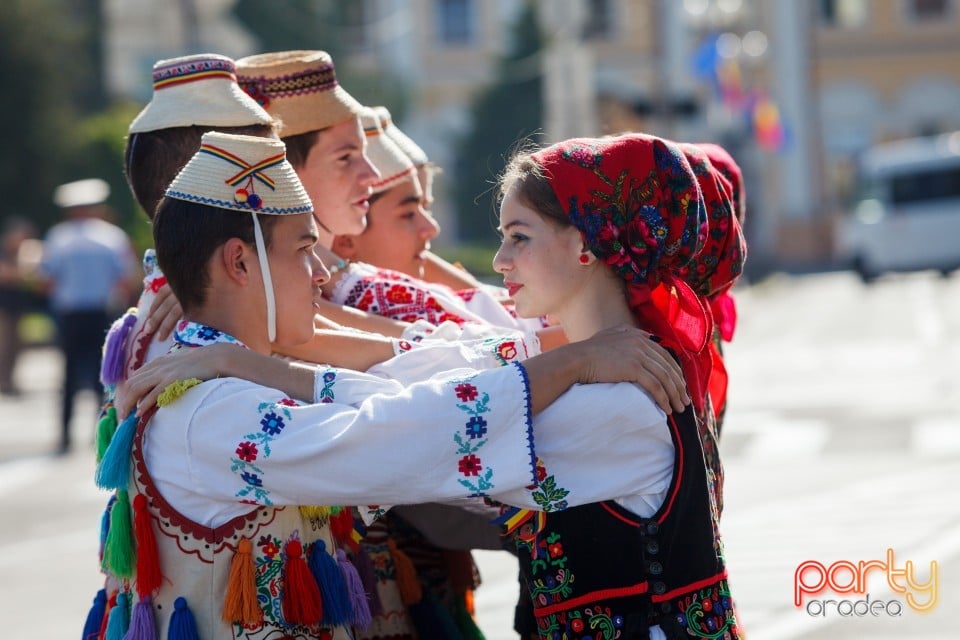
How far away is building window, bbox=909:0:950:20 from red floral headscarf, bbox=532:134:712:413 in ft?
141

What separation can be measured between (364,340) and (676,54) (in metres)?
33.7

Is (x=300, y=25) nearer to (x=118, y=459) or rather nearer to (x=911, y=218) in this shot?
(x=911, y=218)

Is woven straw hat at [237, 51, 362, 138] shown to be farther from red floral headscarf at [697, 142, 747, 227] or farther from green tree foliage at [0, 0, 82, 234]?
green tree foliage at [0, 0, 82, 234]

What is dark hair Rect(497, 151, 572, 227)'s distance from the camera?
2746 millimetres

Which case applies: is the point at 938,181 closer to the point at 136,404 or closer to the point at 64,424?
the point at 64,424

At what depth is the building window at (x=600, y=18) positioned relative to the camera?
4225 centimetres

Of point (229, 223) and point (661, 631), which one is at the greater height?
point (229, 223)

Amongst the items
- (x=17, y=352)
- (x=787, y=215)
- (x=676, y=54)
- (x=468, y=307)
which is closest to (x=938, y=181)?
(x=676, y=54)

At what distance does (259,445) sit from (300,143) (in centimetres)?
101

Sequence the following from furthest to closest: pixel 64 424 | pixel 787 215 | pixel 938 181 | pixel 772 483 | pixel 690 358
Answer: pixel 787 215 < pixel 938 181 < pixel 64 424 < pixel 772 483 < pixel 690 358

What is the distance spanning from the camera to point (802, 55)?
42406 millimetres

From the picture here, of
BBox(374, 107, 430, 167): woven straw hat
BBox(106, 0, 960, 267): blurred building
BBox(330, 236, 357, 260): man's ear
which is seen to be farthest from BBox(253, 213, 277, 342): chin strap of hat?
BBox(106, 0, 960, 267): blurred building

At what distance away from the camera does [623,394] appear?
2.62 m

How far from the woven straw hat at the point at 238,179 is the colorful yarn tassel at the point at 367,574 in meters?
0.72
